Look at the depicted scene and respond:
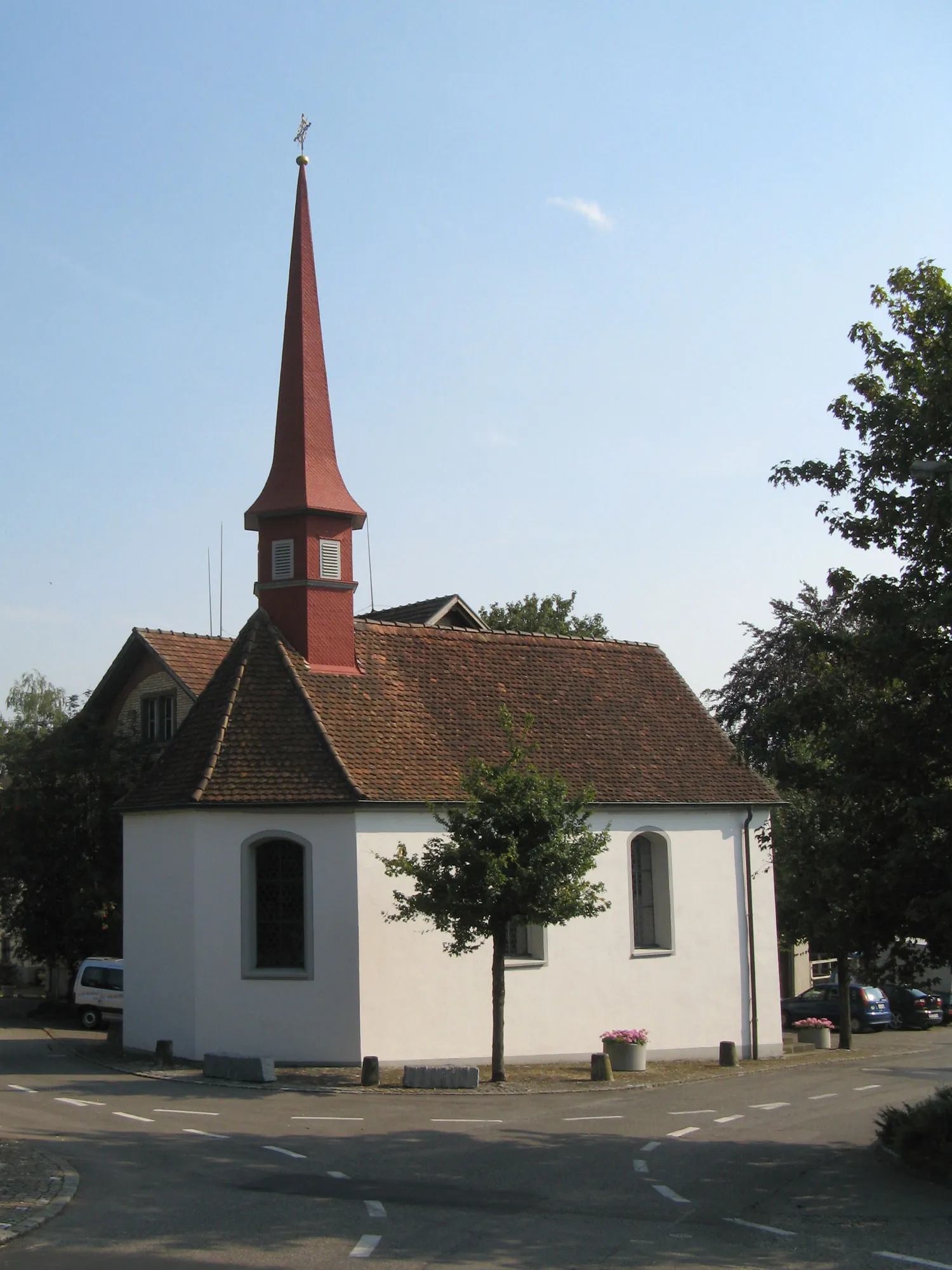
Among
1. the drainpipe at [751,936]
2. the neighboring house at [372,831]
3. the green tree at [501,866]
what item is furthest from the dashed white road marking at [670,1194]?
the drainpipe at [751,936]

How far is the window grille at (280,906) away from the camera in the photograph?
23484mm

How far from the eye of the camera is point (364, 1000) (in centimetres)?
2288

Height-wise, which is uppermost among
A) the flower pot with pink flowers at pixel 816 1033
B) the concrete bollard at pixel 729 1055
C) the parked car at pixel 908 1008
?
the concrete bollard at pixel 729 1055

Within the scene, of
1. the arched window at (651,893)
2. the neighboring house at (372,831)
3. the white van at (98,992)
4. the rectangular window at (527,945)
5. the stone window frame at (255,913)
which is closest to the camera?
the stone window frame at (255,913)

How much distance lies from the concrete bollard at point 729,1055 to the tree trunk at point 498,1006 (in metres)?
5.53

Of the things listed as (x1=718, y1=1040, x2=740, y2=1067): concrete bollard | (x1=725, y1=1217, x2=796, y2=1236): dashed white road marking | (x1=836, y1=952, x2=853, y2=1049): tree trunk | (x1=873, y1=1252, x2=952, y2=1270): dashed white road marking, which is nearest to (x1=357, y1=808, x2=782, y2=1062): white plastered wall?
(x1=718, y1=1040, x2=740, y2=1067): concrete bollard

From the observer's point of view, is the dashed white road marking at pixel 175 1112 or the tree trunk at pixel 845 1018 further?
the tree trunk at pixel 845 1018

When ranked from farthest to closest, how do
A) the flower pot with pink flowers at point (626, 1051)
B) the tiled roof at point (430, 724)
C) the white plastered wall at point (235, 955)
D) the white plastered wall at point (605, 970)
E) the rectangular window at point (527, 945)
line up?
the rectangular window at point (527, 945) < the tiled roof at point (430, 724) < the flower pot with pink flowers at point (626, 1051) < the white plastered wall at point (605, 970) < the white plastered wall at point (235, 955)

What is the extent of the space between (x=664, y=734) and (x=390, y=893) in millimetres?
8399

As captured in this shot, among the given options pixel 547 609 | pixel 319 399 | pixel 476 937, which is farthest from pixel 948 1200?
pixel 547 609

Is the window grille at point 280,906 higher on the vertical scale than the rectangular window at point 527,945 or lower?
higher

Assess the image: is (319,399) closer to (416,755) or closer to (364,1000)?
(416,755)

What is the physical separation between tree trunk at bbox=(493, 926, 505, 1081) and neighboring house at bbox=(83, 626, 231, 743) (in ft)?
42.1

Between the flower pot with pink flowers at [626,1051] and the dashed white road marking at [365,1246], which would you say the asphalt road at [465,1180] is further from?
the flower pot with pink flowers at [626,1051]
